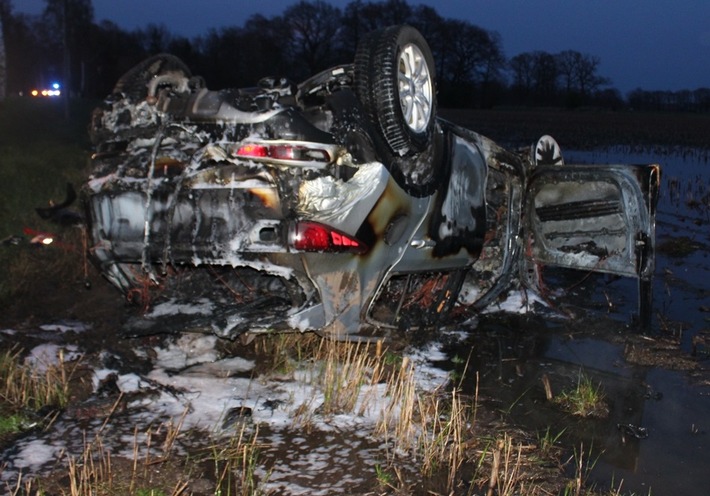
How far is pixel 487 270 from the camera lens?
19.1ft

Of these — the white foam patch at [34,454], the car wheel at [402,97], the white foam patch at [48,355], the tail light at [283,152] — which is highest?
the car wheel at [402,97]

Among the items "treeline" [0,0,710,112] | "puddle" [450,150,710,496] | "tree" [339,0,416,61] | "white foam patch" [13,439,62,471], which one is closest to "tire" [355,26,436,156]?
"puddle" [450,150,710,496]

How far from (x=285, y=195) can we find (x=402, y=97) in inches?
41.1

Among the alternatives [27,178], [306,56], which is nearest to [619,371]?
[27,178]

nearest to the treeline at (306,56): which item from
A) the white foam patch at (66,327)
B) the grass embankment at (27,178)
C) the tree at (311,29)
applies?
the tree at (311,29)

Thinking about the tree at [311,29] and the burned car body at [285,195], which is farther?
the tree at [311,29]

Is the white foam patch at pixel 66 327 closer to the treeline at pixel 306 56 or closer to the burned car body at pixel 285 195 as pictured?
the burned car body at pixel 285 195

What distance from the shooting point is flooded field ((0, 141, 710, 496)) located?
11.0 ft

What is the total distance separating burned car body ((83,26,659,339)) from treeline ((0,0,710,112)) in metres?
39.0

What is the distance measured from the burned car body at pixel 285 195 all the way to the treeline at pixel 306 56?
39.0 m

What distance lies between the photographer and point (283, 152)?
3.94m

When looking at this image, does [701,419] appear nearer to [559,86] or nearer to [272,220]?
[272,220]

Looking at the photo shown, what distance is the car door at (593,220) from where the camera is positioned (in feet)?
17.8

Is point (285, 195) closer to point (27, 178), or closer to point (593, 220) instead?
point (593, 220)
